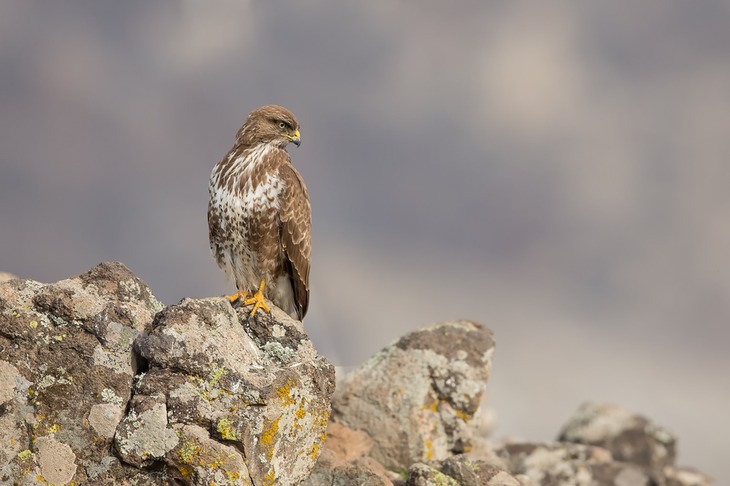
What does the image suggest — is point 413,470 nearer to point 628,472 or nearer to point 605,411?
point 628,472

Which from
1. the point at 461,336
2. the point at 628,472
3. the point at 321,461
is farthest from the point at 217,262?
the point at 628,472

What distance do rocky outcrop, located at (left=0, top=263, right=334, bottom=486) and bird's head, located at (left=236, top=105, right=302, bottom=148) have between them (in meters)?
3.02

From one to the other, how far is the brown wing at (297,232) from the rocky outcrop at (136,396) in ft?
7.87

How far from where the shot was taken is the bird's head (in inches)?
412

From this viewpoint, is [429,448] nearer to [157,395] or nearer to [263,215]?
[263,215]

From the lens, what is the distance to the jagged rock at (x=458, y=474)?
29.4 feet

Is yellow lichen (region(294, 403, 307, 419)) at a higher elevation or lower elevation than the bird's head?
lower

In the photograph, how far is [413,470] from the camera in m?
9.09

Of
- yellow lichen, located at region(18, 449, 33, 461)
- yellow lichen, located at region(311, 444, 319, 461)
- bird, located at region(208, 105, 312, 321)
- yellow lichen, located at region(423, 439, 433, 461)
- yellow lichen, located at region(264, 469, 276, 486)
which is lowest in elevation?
yellow lichen, located at region(18, 449, 33, 461)

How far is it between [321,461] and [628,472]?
897 centimetres

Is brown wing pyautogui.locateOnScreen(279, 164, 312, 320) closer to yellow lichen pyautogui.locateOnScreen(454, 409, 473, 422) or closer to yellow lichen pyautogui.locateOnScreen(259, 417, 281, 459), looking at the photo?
yellow lichen pyautogui.locateOnScreen(454, 409, 473, 422)

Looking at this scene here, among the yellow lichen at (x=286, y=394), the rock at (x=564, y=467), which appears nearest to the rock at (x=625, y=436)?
the rock at (x=564, y=467)

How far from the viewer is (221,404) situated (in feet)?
24.3

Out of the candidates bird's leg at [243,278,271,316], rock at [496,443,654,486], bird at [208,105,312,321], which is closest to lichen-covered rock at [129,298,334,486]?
bird's leg at [243,278,271,316]
